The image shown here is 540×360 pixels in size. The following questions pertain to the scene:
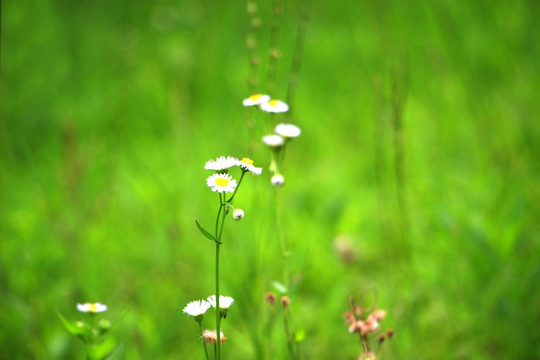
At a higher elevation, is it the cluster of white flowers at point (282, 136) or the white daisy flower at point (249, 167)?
the cluster of white flowers at point (282, 136)

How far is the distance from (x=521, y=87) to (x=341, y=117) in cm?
79

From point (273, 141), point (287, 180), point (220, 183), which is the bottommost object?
point (220, 183)

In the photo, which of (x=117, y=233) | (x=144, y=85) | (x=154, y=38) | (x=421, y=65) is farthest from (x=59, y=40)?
(x=421, y=65)

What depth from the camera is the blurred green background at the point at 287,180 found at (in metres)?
1.27

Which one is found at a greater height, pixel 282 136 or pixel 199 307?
pixel 282 136

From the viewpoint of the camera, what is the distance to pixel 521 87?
2.12 m

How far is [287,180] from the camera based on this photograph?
6.72 ft

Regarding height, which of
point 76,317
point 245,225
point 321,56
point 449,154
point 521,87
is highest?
point 321,56

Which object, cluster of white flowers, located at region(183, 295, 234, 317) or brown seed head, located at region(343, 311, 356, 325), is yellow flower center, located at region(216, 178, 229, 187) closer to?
cluster of white flowers, located at region(183, 295, 234, 317)

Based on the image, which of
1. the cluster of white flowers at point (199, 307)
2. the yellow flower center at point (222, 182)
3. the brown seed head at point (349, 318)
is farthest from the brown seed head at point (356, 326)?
the yellow flower center at point (222, 182)

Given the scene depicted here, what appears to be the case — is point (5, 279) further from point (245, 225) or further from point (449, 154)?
point (449, 154)

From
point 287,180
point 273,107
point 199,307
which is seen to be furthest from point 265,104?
point 287,180

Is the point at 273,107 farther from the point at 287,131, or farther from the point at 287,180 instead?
the point at 287,180

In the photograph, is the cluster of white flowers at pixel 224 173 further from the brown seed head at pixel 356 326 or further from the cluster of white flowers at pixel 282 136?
the brown seed head at pixel 356 326
